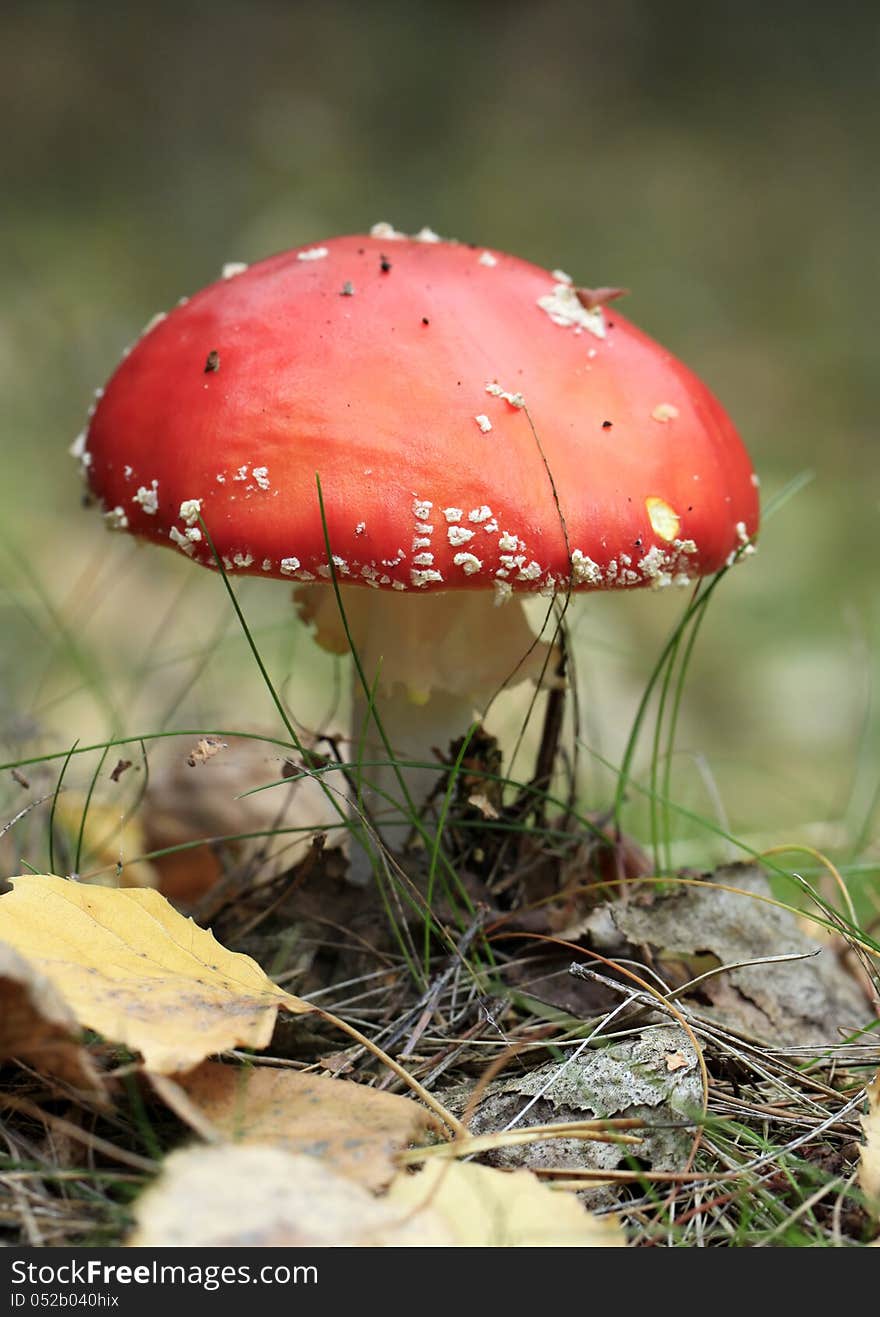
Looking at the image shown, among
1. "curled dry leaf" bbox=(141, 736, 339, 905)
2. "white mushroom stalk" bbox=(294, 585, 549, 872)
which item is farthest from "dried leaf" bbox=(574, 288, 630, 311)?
"curled dry leaf" bbox=(141, 736, 339, 905)

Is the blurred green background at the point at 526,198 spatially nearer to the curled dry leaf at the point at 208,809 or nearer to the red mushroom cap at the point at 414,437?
the curled dry leaf at the point at 208,809

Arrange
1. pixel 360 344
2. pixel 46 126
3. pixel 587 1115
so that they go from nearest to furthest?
pixel 587 1115, pixel 360 344, pixel 46 126

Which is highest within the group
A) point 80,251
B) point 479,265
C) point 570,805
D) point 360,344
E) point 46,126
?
point 46,126

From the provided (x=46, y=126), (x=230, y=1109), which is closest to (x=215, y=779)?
(x=230, y=1109)

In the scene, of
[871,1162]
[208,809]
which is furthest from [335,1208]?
[208,809]

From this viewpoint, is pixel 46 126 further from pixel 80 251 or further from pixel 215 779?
A: pixel 215 779

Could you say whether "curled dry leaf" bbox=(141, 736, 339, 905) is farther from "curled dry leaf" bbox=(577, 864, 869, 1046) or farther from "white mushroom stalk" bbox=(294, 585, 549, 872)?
"curled dry leaf" bbox=(577, 864, 869, 1046)

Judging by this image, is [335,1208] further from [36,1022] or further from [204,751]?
[204,751]
